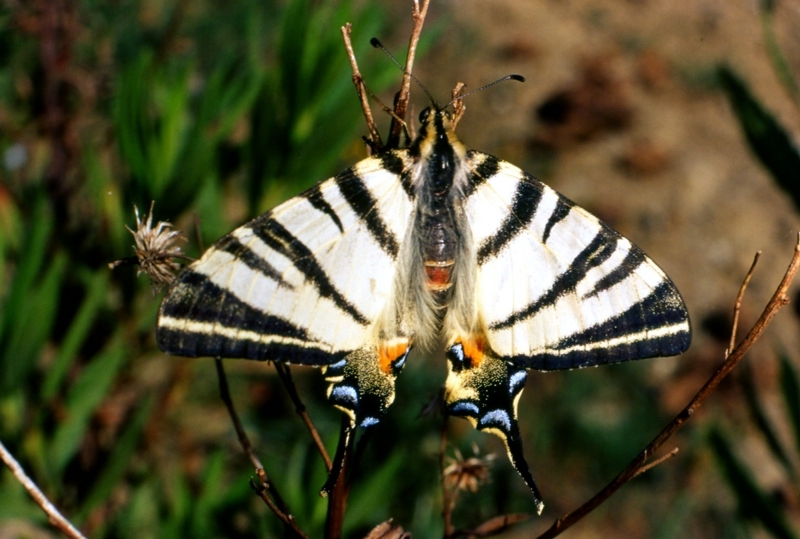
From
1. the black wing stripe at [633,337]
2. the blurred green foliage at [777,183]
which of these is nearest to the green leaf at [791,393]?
the blurred green foliage at [777,183]

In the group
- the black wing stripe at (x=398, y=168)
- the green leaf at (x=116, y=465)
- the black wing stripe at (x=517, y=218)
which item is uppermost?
the black wing stripe at (x=398, y=168)

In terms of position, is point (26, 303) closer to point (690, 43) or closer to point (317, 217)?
point (317, 217)

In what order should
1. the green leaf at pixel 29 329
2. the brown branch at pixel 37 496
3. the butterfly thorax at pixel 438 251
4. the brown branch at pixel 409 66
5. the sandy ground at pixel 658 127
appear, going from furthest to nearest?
the sandy ground at pixel 658 127 → the green leaf at pixel 29 329 → the butterfly thorax at pixel 438 251 → the brown branch at pixel 409 66 → the brown branch at pixel 37 496

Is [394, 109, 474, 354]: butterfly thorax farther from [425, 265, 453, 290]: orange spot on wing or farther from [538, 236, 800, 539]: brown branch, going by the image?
[538, 236, 800, 539]: brown branch

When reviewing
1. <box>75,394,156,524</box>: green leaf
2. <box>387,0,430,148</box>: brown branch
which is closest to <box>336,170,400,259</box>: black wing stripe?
<box>387,0,430,148</box>: brown branch

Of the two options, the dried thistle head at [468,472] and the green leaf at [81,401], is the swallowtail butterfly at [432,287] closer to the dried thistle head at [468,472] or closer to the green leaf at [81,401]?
the dried thistle head at [468,472]

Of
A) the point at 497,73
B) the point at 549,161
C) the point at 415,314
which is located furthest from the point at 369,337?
the point at 497,73

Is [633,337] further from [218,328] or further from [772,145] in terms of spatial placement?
[772,145]
